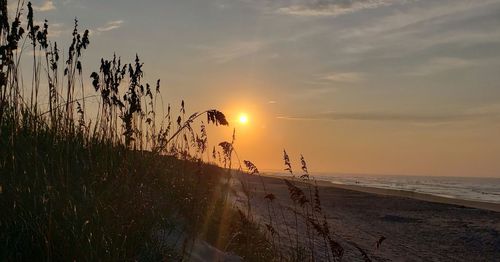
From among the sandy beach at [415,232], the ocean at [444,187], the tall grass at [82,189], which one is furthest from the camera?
the ocean at [444,187]

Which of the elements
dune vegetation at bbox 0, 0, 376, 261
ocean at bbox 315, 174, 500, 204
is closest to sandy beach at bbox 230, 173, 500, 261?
dune vegetation at bbox 0, 0, 376, 261

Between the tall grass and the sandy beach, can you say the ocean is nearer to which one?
the sandy beach

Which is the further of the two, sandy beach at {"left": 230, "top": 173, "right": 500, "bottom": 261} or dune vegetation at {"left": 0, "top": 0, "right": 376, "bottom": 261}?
sandy beach at {"left": 230, "top": 173, "right": 500, "bottom": 261}

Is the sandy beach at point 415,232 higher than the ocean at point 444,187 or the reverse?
the reverse

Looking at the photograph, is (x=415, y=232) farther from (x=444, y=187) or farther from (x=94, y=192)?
(x=444, y=187)

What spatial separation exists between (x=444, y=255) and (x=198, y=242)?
727cm

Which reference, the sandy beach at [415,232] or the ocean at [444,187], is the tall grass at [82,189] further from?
the ocean at [444,187]

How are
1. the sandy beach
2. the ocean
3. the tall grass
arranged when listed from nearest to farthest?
the tall grass
the sandy beach
the ocean

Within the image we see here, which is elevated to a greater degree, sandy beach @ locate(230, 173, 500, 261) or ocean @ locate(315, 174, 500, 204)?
ocean @ locate(315, 174, 500, 204)

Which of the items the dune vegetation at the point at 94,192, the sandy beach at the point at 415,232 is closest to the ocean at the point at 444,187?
the sandy beach at the point at 415,232

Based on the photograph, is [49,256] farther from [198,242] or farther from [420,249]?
[420,249]

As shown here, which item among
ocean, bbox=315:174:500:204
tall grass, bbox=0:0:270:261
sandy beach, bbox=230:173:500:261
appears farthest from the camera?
ocean, bbox=315:174:500:204

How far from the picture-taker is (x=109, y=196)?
4.23 m

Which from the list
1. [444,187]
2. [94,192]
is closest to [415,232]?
[94,192]
